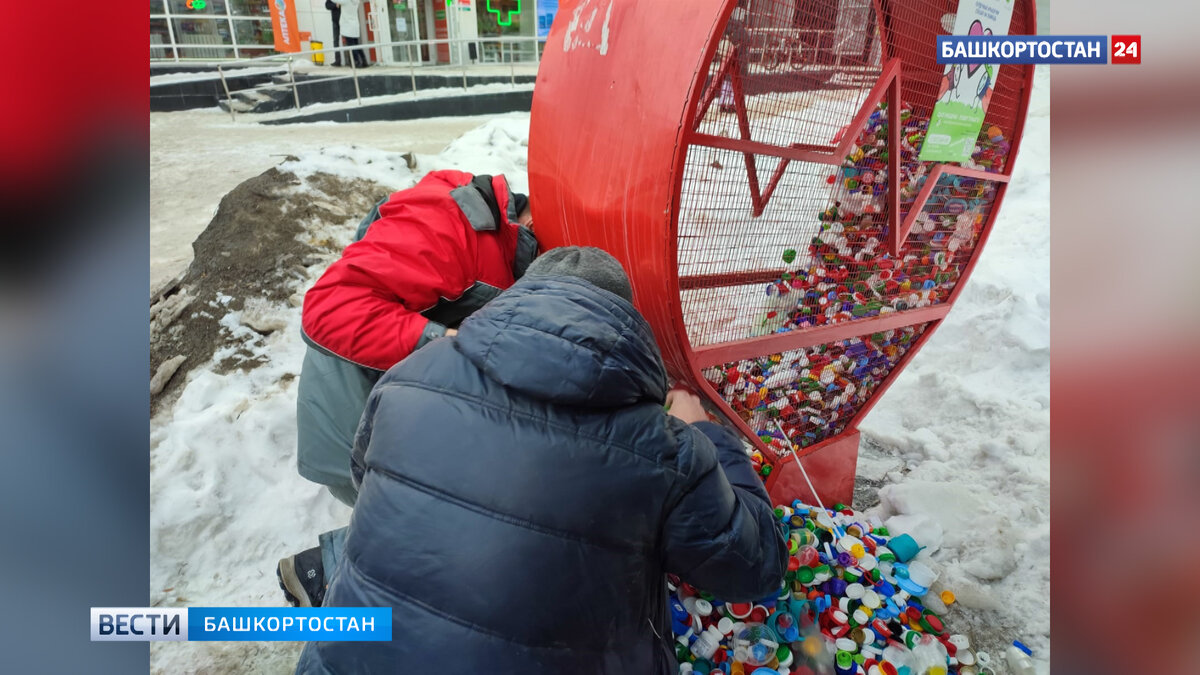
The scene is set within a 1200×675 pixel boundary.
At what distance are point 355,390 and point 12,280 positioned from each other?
Result: 1.13 meters

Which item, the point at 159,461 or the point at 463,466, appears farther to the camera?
the point at 159,461

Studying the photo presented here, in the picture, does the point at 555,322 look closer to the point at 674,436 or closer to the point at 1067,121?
the point at 674,436

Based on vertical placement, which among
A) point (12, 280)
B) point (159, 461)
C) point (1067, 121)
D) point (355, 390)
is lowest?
point (159, 461)

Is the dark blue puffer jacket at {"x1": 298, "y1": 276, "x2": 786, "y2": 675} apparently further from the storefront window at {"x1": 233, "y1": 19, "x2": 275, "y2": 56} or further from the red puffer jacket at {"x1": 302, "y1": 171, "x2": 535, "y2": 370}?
the storefront window at {"x1": 233, "y1": 19, "x2": 275, "y2": 56}

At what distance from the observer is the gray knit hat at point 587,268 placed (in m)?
1.19

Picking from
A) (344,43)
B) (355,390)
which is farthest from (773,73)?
(344,43)

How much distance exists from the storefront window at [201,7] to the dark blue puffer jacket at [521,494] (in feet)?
37.3

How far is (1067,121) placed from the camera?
0.84 meters

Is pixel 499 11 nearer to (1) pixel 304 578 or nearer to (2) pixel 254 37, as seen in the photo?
(2) pixel 254 37

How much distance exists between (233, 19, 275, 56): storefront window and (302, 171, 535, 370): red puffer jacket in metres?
10.2

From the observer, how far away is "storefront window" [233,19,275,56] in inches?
392

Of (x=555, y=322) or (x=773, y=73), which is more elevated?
(x=773, y=73)

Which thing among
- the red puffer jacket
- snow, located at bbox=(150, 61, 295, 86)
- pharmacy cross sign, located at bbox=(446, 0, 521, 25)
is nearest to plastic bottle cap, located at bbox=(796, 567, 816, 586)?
the red puffer jacket

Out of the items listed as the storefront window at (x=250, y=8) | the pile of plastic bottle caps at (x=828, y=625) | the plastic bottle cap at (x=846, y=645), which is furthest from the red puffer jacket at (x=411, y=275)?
the storefront window at (x=250, y=8)
